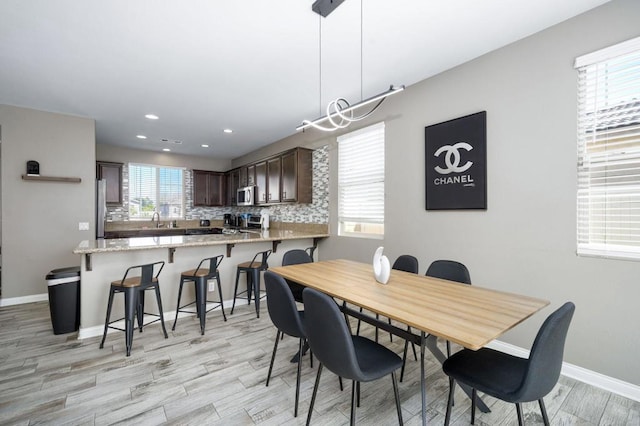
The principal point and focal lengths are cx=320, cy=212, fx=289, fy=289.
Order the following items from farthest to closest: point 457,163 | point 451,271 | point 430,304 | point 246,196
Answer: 1. point 246,196
2. point 457,163
3. point 451,271
4. point 430,304

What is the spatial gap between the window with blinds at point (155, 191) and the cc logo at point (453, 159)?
6268mm

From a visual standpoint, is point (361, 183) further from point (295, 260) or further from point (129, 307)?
point (129, 307)

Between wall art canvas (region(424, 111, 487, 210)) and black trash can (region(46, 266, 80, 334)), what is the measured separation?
400cm

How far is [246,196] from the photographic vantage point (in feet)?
21.0

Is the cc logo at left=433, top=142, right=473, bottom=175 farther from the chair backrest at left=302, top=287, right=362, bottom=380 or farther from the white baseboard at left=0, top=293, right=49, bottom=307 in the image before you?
the white baseboard at left=0, top=293, right=49, bottom=307

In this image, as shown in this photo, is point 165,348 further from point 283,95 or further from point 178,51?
point 283,95

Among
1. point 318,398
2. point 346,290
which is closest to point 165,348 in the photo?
point 318,398

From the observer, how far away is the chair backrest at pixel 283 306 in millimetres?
1842

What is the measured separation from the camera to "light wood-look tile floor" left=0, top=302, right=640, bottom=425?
1854 mm

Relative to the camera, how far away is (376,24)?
2324mm

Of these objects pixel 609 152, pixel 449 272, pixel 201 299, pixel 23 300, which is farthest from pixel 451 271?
pixel 23 300

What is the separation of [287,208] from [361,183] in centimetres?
212

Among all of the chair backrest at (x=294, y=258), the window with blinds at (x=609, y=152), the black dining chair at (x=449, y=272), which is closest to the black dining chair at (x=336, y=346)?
the black dining chair at (x=449, y=272)

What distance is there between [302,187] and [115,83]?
2839 mm
